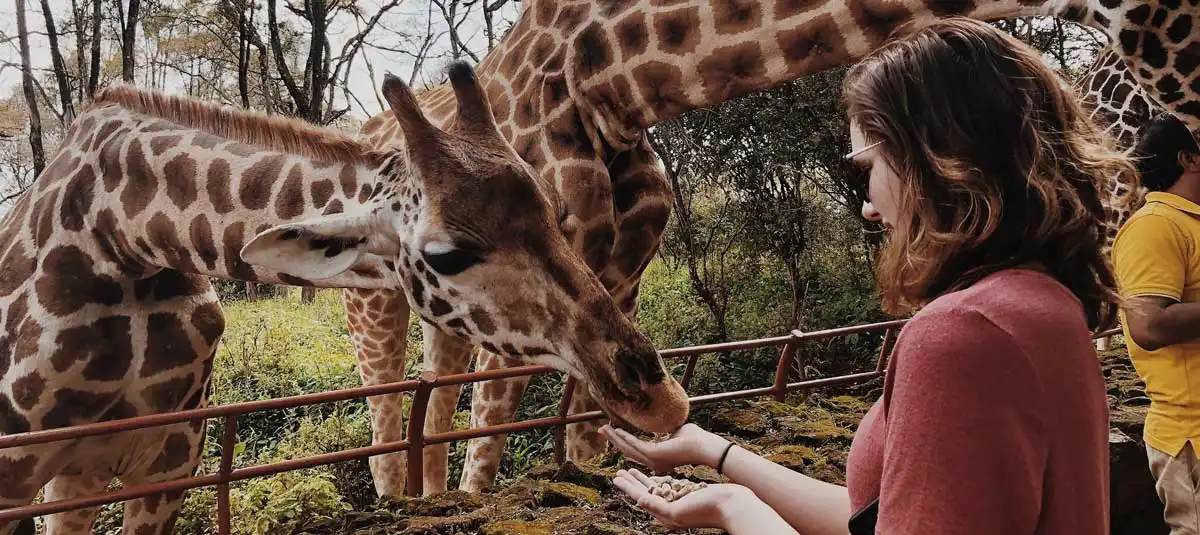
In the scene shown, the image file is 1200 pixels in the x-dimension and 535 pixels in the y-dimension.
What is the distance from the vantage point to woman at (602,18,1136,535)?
90 cm

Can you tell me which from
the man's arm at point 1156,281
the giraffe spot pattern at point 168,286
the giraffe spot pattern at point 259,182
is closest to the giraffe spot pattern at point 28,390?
the giraffe spot pattern at point 168,286

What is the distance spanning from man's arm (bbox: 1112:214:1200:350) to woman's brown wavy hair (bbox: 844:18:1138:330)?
1307 mm

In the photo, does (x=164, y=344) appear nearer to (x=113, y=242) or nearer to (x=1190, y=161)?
(x=113, y=242)

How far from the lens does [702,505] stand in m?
1.35

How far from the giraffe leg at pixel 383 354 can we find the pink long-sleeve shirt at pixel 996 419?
3.82m

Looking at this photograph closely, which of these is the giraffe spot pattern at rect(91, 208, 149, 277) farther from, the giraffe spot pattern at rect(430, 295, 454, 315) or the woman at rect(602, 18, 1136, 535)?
the woman at rect(602, 18, 1136, 535)

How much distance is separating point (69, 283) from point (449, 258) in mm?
1504

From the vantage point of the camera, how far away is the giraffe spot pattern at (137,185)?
2566 mm

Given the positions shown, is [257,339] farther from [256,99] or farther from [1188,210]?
[256,99]

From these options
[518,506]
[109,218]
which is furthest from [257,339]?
[518,506]

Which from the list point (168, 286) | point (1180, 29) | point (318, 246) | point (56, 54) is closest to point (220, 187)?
point (168, 286)

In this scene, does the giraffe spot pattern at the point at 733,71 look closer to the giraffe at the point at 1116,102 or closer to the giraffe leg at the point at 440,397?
the giraffe leg at the point at 440,397

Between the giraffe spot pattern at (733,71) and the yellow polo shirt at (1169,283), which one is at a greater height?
the giraffe spot pattern at (733,71)

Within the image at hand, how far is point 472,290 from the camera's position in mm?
2064
